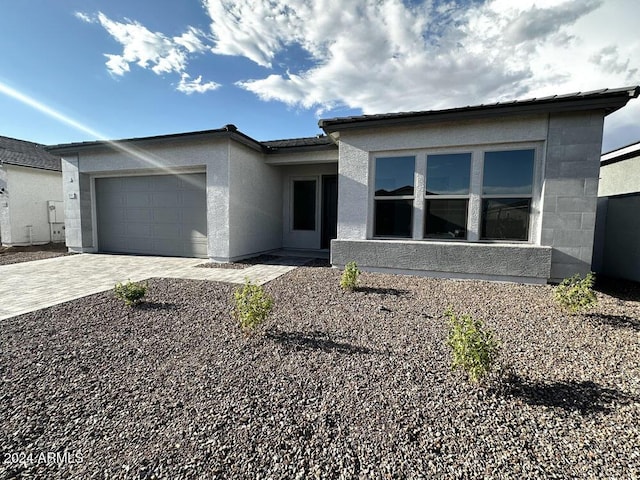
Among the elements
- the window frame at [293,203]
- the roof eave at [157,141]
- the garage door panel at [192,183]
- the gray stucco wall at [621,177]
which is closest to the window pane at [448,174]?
the window frame at [293,203]

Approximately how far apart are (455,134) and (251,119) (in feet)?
A: 29.2

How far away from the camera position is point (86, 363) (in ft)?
9.21

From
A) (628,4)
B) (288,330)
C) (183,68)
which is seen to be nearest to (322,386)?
(288,330)

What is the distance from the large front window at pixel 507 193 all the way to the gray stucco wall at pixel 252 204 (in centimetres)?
641

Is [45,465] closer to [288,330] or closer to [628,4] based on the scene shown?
[288,330]

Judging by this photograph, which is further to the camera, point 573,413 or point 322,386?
point 322,386

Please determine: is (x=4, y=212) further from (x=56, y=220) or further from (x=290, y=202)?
(x=290, y=202)

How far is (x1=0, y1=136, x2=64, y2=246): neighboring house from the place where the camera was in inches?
426

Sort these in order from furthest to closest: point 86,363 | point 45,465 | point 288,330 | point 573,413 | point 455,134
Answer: point 455,134 → point 288,330 → point 86,363 → point 573,413 → point 45,465

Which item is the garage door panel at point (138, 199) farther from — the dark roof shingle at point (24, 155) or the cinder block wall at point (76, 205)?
the dark roof shingle at point (24, 155)

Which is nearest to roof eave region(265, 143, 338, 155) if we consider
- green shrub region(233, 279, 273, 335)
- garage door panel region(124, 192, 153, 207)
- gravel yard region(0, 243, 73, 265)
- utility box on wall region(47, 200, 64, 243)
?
garage door panel region(124, 192, 153, 207)

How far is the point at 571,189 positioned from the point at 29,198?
18.1 meters

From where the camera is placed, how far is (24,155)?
12.3 meters

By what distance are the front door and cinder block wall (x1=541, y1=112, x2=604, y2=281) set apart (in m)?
6.08
